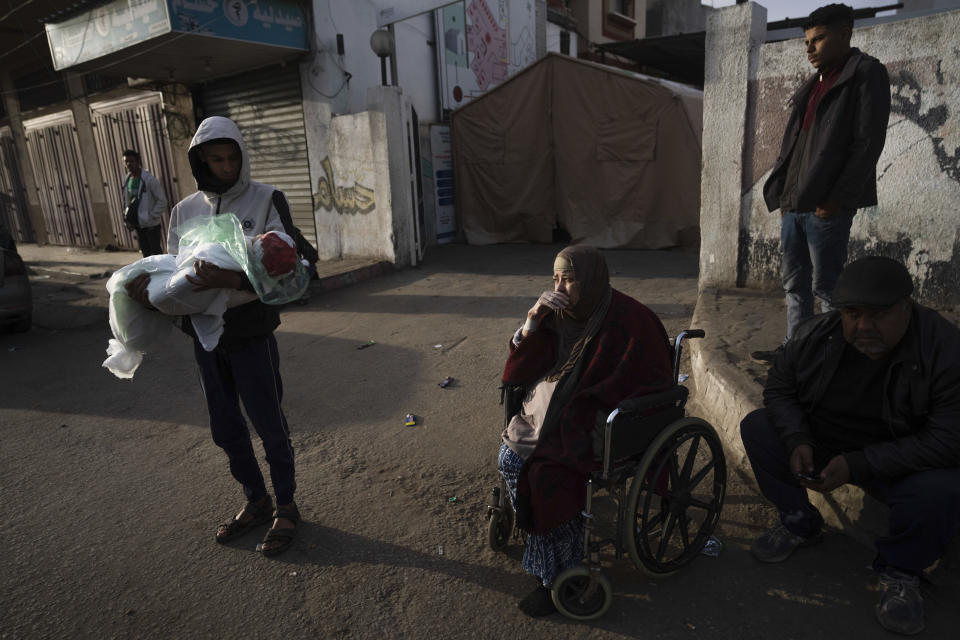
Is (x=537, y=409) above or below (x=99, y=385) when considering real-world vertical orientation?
above

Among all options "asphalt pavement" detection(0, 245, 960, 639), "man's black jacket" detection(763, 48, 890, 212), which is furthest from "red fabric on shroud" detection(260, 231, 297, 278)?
"man's black jacket" detection(763, 48, 890, 212)

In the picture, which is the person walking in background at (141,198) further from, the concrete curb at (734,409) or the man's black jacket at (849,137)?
the man's black jacket at (849,137)

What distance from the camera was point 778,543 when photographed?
97.3 inches

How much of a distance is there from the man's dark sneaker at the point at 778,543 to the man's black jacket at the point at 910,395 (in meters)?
0.43

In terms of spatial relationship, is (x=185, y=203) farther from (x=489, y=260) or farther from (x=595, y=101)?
(x=595, y=101)

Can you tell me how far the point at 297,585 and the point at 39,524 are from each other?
1.52 m

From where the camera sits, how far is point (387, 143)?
8.29 meters

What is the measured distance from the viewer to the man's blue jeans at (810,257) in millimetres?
3438

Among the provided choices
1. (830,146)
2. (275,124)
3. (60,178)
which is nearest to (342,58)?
(275,124)

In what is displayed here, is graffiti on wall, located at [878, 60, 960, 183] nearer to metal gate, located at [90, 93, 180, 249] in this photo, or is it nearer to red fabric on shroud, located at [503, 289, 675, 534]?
→ red fabric on shroud, located at [503, 289, 675, 534]

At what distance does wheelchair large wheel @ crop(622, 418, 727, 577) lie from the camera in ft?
7.09

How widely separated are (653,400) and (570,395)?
309 millimetres

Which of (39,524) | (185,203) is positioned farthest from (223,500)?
(185,203)

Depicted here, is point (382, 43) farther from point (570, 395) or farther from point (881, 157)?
point (570, 395)
